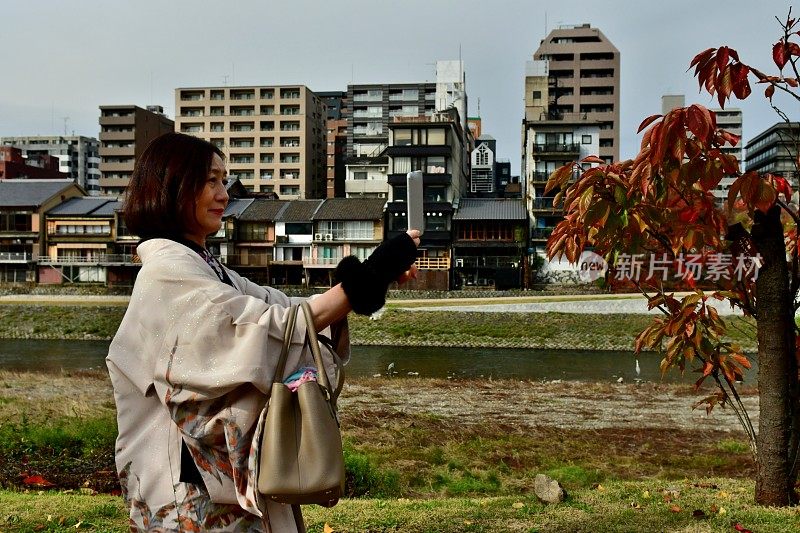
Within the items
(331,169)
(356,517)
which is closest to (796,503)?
(356,517)

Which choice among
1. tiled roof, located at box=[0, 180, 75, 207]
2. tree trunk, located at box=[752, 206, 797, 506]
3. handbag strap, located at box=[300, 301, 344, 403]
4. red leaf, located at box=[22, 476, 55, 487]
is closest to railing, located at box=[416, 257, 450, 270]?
tiled roof, located at box=[0, 180, 75, 207]

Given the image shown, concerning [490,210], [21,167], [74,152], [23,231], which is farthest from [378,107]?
Answer: [74,152]

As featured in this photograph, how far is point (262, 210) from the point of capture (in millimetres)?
47344

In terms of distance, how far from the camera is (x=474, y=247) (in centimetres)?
4338

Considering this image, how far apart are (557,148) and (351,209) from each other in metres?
14.6

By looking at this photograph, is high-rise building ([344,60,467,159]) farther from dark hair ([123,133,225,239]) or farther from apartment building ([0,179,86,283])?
dark hair ([123,133,225,239])

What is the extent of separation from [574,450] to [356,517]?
18.4 feet

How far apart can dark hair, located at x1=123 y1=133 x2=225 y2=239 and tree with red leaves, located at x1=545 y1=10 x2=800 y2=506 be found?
2.20 meters

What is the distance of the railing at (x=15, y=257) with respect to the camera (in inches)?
1887

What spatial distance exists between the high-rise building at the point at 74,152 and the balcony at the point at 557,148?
68.4 metres

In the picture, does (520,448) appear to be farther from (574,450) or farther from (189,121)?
(189,121)

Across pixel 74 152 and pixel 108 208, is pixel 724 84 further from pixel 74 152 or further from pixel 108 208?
pixel 74 152

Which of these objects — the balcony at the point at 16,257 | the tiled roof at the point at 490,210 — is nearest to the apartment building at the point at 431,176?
the tiled roof at the point at 490,210

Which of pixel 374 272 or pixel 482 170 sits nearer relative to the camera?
pixel 374 272
